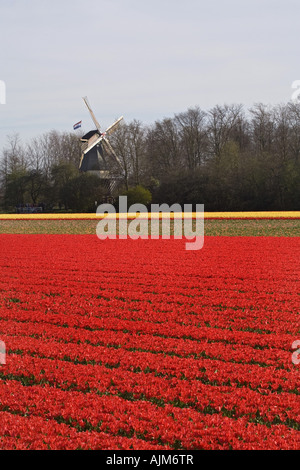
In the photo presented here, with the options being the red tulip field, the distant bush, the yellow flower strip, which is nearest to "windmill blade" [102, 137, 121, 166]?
the distant bush

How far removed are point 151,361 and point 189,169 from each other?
5718 cm

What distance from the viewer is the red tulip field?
471cm

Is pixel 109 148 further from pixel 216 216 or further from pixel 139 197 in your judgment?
pixel 216 216

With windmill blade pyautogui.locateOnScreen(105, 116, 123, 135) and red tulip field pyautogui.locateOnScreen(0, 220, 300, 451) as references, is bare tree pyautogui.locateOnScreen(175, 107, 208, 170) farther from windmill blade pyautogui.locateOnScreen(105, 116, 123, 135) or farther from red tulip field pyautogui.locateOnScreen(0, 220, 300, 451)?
red tulip field pyautogui.locateOnScreen(0, 220, 300, 451)

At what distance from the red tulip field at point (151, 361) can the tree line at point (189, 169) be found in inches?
1632

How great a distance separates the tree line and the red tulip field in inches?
1632

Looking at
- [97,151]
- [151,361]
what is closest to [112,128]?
[97,151]

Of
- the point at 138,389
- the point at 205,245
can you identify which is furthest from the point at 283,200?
the point at 138,389

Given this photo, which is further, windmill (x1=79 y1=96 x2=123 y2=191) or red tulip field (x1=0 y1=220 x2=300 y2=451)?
windmill (x1=79 y1=96 x2=123 y2=191)

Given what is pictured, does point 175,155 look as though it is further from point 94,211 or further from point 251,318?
point 251,318

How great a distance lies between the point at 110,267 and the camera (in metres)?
15.1

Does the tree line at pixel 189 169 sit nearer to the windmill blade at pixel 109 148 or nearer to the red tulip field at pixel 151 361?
the windmill blade at pixel 109 148

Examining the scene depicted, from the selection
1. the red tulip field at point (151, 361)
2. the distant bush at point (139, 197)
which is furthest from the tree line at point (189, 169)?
the red tulip field at point (151, 361)

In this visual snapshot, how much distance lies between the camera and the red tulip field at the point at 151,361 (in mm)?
4711
